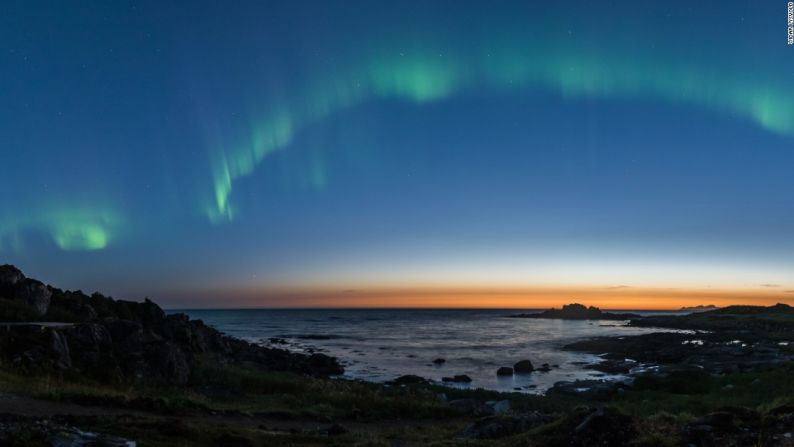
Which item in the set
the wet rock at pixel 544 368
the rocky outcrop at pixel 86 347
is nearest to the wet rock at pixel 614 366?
the wet rock at pixel 544 368

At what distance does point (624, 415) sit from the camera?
636 inches

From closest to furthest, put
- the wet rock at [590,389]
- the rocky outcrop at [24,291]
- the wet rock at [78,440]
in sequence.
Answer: the wet rock at [78,440] → the wet rock at [590,389] → the rocky outcrop at [24,291]

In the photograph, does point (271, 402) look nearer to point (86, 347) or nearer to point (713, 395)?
point (86, 347)

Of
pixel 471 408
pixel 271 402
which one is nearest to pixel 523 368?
pixel 471 408

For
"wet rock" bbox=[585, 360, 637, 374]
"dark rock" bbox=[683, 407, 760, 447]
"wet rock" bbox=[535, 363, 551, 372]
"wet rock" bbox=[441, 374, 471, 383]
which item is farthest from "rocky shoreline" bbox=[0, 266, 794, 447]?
"wet rock" bbox=[535, 363, 551, 372]

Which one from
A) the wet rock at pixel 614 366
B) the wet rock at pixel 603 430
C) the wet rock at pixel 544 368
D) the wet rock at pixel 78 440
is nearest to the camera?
the wet rock at pixel 78 440

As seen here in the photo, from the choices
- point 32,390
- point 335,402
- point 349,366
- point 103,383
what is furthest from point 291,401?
point 349,366

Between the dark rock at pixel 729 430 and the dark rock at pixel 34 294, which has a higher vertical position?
the dark rock at pixel 34 294

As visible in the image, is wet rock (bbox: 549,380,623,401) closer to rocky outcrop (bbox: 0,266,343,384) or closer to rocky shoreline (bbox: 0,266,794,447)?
rocky shoreline (bbox: 0,266,794,447)

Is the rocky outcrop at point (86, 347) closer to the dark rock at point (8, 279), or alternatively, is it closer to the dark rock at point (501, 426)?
the dark rock at point (8, 279)

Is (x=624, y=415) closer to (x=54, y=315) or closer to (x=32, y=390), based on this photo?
(x=32, y=390)

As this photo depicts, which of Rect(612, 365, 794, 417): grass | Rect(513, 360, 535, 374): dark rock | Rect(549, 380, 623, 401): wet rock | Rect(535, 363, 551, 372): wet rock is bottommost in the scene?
Rect(535, 363, 551, 372): wet rock

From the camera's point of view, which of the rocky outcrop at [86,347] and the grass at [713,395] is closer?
the rocky outcrop at [86,347]

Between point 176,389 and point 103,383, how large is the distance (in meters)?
4.15
